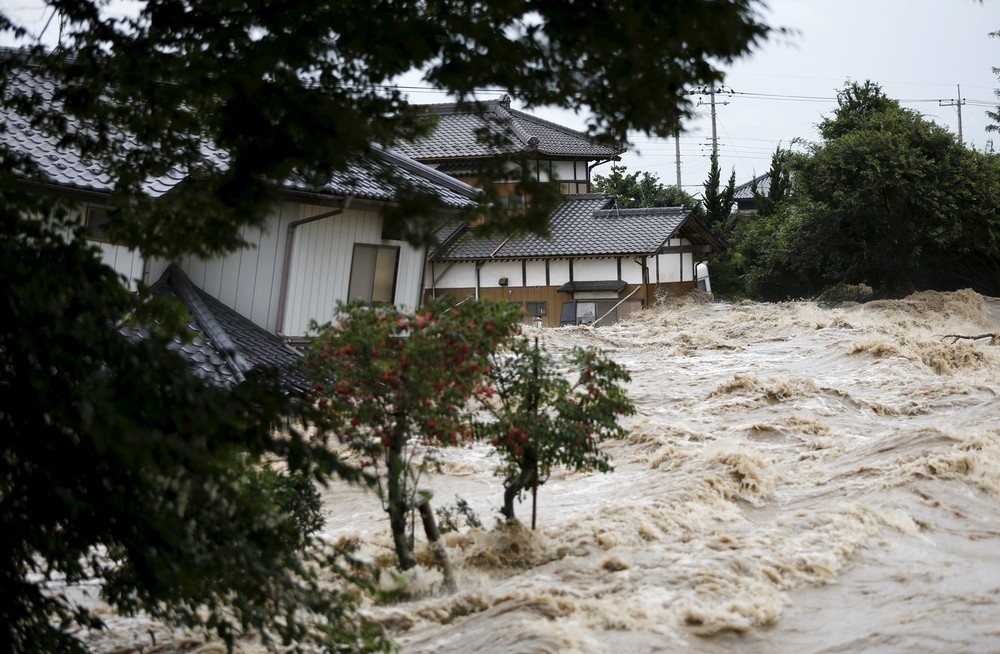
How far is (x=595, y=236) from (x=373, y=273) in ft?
57.0

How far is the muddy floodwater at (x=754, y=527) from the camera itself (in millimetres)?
7395

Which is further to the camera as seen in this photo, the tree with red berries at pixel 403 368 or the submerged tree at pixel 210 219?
the tree with red berries at pixel 403 368

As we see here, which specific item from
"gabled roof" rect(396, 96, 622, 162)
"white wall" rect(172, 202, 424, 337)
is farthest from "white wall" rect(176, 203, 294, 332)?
"gabled roof" rect(396, 96, 622, 162)

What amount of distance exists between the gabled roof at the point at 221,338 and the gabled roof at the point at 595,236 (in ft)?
52.5

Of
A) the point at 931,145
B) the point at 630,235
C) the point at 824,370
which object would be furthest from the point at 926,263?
the point at 824,370

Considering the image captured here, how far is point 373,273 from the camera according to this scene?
12.7m

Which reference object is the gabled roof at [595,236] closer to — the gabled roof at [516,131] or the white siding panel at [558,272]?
the white siding panel at [558,272]

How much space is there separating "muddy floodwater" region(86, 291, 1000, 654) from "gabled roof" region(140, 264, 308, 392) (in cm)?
203

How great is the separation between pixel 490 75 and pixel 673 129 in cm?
89

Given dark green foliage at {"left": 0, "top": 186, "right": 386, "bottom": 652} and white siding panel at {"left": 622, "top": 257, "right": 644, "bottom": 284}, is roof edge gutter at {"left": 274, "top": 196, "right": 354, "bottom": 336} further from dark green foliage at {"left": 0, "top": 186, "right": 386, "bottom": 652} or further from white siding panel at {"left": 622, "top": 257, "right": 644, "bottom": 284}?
white siding panel at {"left": 622, "top": 257, "right": 644, "bottom": 284}

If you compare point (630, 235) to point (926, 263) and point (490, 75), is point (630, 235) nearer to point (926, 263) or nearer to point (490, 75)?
point (926, 263)

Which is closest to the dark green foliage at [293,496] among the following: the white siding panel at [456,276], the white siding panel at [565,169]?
the white siding panel at [456,276]

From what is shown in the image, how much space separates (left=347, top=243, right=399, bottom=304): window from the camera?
41.2 ft

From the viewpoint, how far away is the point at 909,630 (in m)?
7.09
